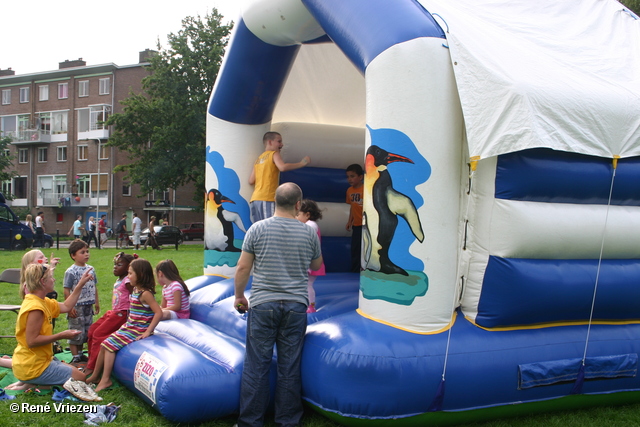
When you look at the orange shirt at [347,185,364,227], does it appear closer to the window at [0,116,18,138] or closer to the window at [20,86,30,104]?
the window at [20,86,30,104]

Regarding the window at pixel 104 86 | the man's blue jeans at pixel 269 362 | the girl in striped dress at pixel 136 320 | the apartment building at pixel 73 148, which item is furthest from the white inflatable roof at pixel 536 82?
the window at pixel 104 86

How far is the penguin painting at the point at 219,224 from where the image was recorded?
17.0 feet

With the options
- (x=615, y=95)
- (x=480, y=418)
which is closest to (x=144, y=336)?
(x=480, y=418)

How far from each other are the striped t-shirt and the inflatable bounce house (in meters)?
0.38

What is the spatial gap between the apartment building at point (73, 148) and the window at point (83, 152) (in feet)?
0.20

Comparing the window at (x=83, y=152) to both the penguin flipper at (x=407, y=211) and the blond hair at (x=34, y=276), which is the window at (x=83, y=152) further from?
the penguin flipper at (x=407, y=211)

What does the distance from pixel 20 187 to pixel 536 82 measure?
37.2 meters

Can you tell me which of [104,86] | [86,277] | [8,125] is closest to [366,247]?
[86,277]

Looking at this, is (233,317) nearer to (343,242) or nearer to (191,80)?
(343,242)

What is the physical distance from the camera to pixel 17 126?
34.8 metres

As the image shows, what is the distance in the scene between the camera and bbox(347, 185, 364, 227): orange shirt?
520 cm

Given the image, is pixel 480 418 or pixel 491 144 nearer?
pixel 491 144

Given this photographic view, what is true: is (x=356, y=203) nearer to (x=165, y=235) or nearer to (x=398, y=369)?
(x=398, y=369)

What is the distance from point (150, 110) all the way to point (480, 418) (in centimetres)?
2119
